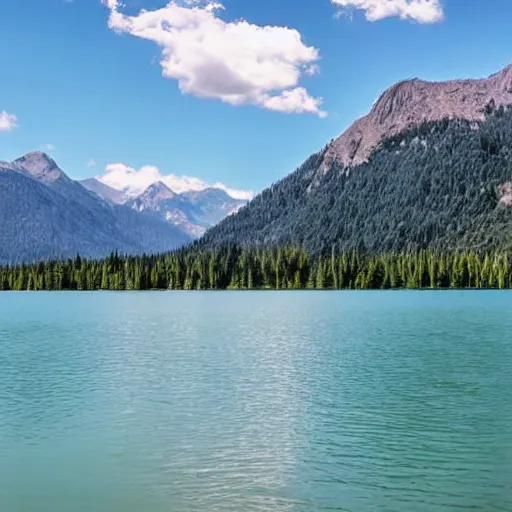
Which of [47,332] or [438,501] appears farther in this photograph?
[47,332]

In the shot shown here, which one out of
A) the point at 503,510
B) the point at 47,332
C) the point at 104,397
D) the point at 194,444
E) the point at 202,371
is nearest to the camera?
the point at 503,510

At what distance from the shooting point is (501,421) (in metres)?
33.9

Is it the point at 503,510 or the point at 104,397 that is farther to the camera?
the point at 104,397

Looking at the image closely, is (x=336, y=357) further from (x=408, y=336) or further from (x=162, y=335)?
(x=162, y=335)

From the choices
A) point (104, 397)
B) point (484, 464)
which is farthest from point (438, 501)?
point (104, 397)

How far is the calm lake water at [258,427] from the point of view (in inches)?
934

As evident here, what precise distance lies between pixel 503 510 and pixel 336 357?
123 feet

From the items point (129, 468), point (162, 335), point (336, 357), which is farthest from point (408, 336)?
point (129, 468)

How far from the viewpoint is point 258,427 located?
33.3 m

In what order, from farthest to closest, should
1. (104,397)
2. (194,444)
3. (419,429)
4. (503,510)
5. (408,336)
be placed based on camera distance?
(408,336), (104,397), (419,429), (194,444), (503,510)

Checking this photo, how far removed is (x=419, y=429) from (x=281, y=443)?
7052mm

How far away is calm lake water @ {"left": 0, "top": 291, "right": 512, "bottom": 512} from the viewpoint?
23.7 metres

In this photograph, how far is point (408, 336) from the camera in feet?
251

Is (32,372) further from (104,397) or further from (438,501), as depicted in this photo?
(438,501)
